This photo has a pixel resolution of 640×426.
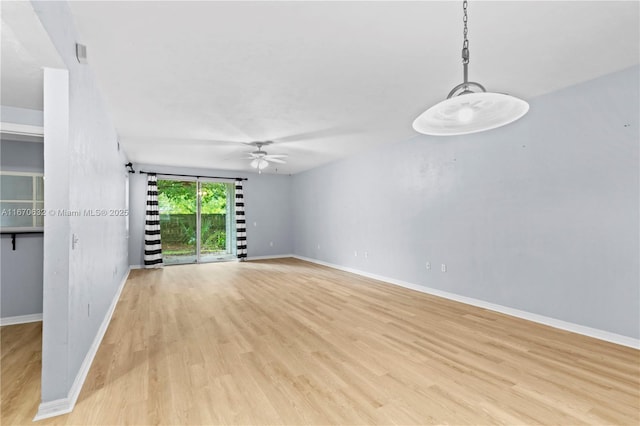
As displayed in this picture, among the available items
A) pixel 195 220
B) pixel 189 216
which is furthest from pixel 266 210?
pixel 189 216

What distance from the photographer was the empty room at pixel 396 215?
1.87 metres

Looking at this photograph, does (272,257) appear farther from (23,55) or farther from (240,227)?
(23,55)

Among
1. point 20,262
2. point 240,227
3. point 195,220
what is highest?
point 195,220

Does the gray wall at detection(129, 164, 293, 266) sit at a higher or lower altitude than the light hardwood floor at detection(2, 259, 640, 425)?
higher

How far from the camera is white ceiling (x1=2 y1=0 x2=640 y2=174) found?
6.57 ft

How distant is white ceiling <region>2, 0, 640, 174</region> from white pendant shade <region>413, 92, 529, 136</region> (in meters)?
0.96

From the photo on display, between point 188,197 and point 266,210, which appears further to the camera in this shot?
point 266,210

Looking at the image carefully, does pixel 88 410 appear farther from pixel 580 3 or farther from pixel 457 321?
pixel 580 3

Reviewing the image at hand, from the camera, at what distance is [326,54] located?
2512 millimetres

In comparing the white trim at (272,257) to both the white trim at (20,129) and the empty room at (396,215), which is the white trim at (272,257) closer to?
the empty room at (396,215)

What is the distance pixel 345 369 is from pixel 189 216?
6594 millimetres

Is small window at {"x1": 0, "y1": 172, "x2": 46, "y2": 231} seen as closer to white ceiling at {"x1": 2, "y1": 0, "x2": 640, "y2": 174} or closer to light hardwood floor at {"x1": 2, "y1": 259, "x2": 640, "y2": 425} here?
white ceiling at {"x1": 2, "y1": 0, "x2": 640, "y2": 174}

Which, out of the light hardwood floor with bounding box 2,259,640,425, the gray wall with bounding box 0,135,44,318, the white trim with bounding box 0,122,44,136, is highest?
the white trim with bounding box 0,122,44,136

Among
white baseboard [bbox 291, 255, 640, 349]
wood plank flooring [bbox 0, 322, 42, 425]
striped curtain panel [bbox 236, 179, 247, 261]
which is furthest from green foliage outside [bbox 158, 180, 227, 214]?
white baseboard [bbox 291, 255, 640, 349]
